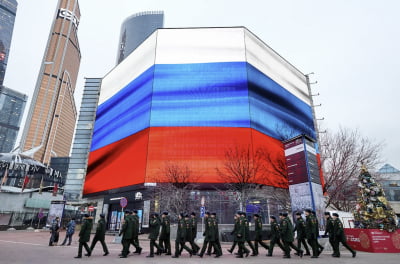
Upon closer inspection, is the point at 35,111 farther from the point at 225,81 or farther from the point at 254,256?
the point at 254,256

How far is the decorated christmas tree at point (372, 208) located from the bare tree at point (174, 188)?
17652 mm

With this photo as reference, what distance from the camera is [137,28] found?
7441 inches

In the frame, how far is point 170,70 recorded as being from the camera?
42656 millimetres

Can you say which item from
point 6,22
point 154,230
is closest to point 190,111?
point 154,230

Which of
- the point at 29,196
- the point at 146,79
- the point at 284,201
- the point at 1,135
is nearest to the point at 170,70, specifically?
the point at 146,79

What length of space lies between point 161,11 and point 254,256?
698ft

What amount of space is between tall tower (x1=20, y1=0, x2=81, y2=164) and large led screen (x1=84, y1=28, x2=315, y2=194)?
149 metres

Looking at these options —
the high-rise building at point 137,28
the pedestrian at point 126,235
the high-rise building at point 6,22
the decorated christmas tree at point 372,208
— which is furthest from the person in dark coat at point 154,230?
the high-rise building at point 6,22

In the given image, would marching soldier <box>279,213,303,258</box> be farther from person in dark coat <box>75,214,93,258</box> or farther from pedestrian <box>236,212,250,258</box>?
person in dark coat <box>75,214,93,258</box>

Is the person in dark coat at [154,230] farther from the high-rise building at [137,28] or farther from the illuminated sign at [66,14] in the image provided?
the illuminated sign at [66,14]

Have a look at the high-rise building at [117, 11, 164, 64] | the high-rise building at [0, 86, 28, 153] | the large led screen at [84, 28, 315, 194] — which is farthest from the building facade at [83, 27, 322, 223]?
the high-rise building at [0, 86, 28, 153]

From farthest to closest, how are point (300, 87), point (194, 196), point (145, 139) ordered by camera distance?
point (300, 87)
point (145, 139)
point (194, 196)

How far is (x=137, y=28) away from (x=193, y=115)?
568 ft

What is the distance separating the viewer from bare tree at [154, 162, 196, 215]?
1157 inches
